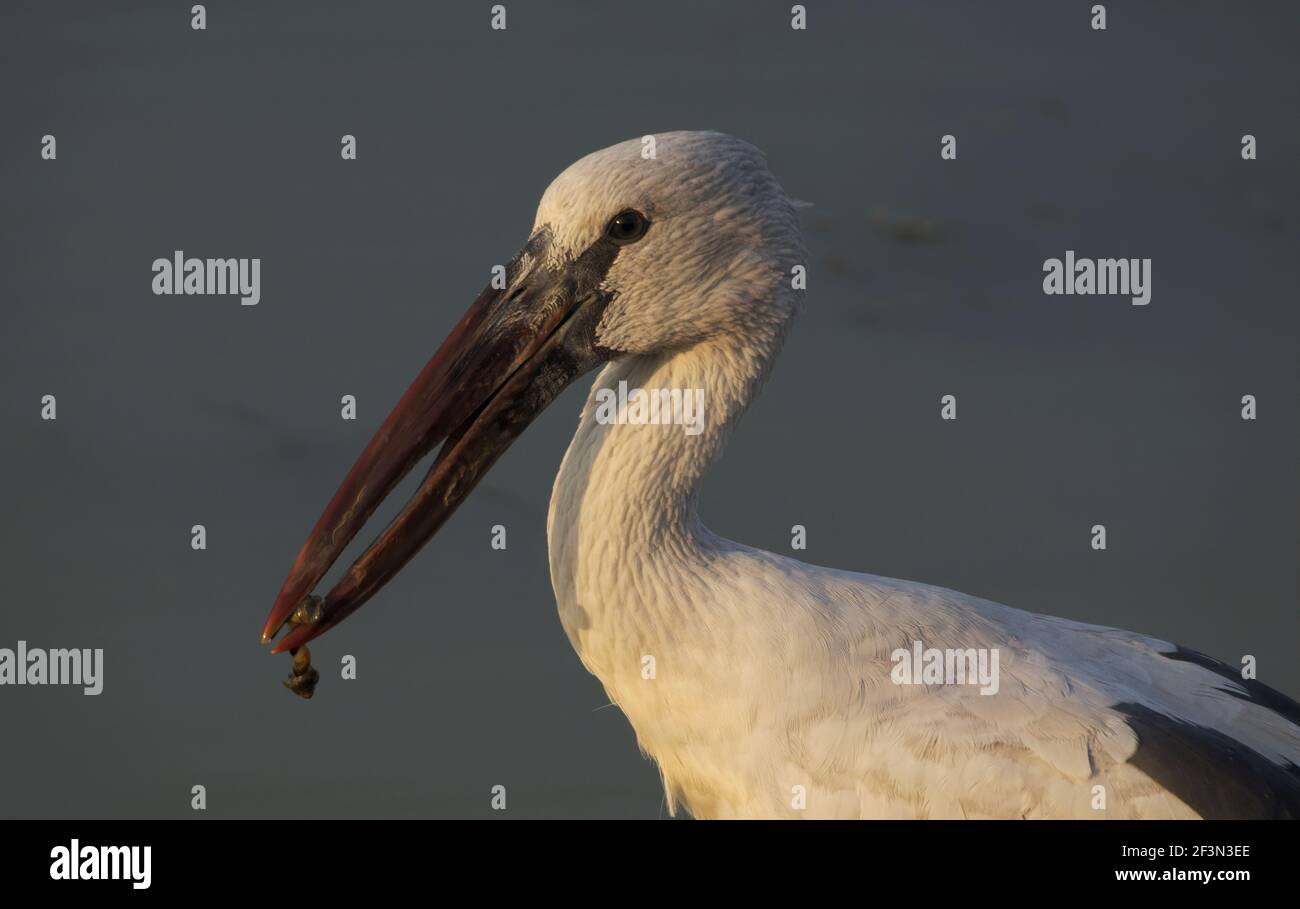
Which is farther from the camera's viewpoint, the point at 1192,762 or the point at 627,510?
the point at 627,510

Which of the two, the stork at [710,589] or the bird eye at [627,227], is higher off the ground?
the bird eye at [627,227]

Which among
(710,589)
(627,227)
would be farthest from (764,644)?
(627,227)

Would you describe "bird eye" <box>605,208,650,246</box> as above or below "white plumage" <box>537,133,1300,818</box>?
above

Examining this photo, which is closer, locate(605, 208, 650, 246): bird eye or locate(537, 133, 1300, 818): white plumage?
locate(537, 133, 1300, 818): white plumage

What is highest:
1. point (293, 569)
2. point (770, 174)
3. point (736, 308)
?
point (770, 174)

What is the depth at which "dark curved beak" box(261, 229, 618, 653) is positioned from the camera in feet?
15.5

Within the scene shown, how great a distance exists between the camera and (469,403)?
15.7 feet

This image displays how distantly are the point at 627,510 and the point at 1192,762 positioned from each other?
1719 mm

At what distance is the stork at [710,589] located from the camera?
441cm

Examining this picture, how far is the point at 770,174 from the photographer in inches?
191

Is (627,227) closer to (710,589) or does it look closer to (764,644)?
(710,589)

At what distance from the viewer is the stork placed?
441 cm
